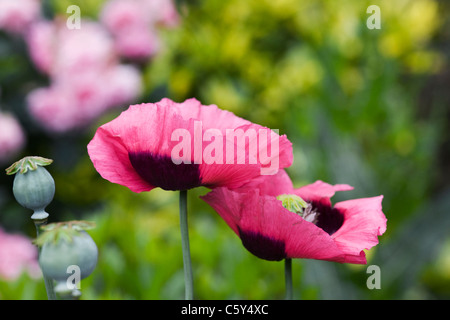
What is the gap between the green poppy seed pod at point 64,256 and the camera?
0.24 metres

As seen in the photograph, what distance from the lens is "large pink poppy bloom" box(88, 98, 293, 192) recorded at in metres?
0.28

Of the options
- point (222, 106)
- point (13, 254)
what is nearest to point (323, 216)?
point (13, 254)

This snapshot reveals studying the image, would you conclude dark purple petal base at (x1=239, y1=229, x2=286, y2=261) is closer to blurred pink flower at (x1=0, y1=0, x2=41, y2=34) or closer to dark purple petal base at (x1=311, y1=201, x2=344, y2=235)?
dark purple petal base at (x1=311, y1=201, x2=344, y2=235)

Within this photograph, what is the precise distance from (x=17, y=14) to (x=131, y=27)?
0.95 ft

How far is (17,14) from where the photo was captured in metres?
1.42

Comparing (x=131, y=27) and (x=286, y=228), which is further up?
(x=131, y=27)

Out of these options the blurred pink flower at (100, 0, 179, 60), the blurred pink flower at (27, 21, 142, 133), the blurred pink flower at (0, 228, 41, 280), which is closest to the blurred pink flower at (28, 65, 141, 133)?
the blurred pink flower at (27, 21, 142, 133)

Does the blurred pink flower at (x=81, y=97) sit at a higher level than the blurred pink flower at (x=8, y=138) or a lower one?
higher

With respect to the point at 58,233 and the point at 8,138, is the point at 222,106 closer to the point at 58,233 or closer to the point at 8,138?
the point at 8,138

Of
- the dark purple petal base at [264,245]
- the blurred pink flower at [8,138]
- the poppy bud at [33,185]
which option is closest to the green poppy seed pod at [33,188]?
the poppy bud at [33,185]

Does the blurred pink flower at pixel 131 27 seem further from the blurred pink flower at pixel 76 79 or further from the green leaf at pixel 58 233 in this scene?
the green leaf at pixel 58 233

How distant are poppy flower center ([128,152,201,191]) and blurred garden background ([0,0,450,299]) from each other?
16.9 inches

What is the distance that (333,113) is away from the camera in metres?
1.38
